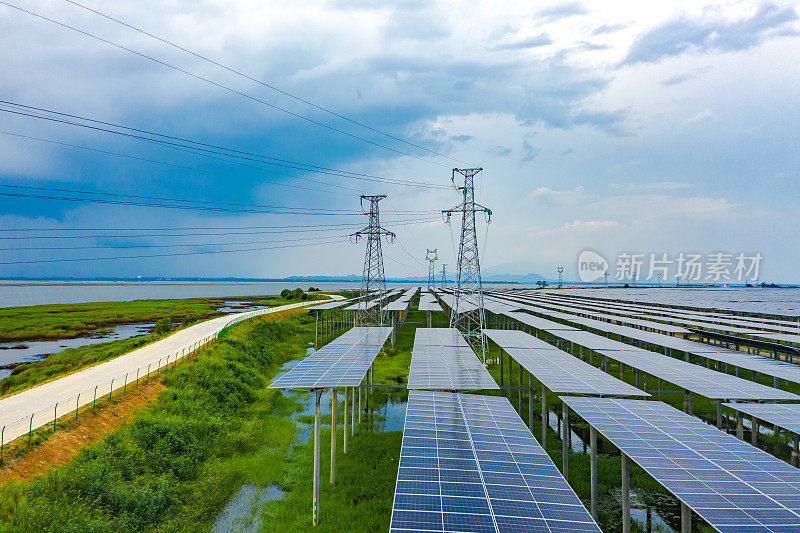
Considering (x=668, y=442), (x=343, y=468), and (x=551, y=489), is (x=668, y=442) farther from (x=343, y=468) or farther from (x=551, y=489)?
(x=343, y=468)

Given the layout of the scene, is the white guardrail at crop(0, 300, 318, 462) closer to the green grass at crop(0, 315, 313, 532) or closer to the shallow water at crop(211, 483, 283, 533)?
the green grass at crop(0, 315, 313, 532)

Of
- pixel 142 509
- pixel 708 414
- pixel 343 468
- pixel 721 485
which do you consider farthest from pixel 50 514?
pixel 708 414

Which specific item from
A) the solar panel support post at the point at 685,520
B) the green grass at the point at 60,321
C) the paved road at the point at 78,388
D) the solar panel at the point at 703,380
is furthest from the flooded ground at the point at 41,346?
the solar panel at the point at 703,380

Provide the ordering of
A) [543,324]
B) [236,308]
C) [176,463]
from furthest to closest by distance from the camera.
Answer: [236,308] < [543,324] < [176,463]

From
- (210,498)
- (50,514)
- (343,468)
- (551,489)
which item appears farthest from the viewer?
(343,468)

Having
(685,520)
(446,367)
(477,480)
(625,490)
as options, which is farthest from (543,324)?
(477,480)

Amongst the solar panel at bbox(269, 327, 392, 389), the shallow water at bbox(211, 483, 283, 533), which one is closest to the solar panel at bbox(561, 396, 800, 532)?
the solar panel at bbox(269, 327, 392, 389)

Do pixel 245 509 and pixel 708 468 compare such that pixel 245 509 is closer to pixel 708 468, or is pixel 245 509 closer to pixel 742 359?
pixel 708 468
